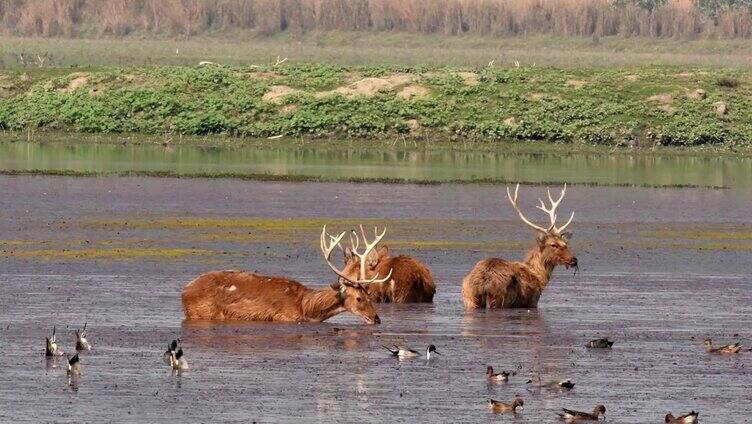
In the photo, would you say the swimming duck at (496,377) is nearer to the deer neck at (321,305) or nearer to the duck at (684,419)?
the duck at (684,419)

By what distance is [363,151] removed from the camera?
47.7 m

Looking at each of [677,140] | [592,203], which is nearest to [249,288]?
[592,203]

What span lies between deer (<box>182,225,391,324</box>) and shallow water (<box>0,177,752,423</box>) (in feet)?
0.63

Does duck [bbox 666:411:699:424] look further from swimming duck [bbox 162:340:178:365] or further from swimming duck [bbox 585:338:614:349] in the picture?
swimming duck [bbox 162:340:178:365]

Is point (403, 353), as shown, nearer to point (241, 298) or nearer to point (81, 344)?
point (241, 298)

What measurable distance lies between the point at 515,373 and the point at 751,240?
1447 centimetres

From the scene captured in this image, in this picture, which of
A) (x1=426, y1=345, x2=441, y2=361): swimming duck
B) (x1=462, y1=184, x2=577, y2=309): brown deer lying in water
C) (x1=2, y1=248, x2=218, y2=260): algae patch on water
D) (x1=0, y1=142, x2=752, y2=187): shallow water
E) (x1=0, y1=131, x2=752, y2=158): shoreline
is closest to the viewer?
(x1=426, y1=345, x2=441, y2=361): swimming duck

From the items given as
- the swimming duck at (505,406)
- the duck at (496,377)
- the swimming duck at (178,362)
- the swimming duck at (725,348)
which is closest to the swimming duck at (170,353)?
the swimming duck at (178,362)

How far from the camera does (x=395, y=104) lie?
52.7 metres

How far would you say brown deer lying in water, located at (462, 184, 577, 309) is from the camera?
19.1m

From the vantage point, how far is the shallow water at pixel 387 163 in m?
39.5

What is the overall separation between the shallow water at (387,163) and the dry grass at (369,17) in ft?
174

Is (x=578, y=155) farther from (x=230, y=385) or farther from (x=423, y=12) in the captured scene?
(x=423, y=12)

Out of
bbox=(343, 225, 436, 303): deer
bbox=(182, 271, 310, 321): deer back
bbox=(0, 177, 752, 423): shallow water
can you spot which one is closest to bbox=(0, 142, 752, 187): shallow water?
bbox=(0, 177, 752, 423): shallow water
